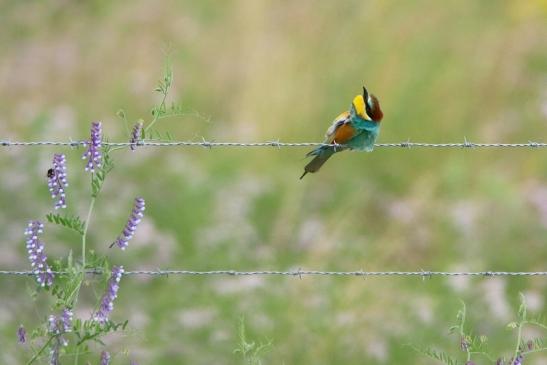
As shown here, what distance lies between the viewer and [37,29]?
10453 mm

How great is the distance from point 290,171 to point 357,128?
11.5 ft

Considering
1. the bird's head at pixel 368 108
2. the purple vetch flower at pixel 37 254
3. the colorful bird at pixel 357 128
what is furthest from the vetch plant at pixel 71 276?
the bird's head at pixel 368 108

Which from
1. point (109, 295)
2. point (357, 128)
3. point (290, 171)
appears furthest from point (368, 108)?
point (290, 171)

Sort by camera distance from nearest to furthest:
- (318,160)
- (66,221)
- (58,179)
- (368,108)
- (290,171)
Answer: (66,221) → (58,179) → (368,108) → (318,160) → (290,171)

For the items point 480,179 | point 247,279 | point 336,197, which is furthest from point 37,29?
point 247,279

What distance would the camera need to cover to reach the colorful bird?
444 centimetres

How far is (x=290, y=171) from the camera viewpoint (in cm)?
795

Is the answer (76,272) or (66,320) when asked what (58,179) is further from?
(66,320)

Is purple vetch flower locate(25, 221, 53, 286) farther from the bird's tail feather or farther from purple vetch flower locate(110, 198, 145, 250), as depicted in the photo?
the bird's tail feather

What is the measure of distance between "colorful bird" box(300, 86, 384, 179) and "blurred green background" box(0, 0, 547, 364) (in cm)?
53

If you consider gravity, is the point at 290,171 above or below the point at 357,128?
above

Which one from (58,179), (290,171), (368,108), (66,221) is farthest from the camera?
(290,171)

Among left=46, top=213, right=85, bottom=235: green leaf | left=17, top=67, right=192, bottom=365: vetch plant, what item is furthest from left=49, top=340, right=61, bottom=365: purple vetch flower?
left=46, top=213, right=85, bottom=235: green leaf

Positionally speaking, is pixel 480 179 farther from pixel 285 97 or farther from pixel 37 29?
pixel 37 29
